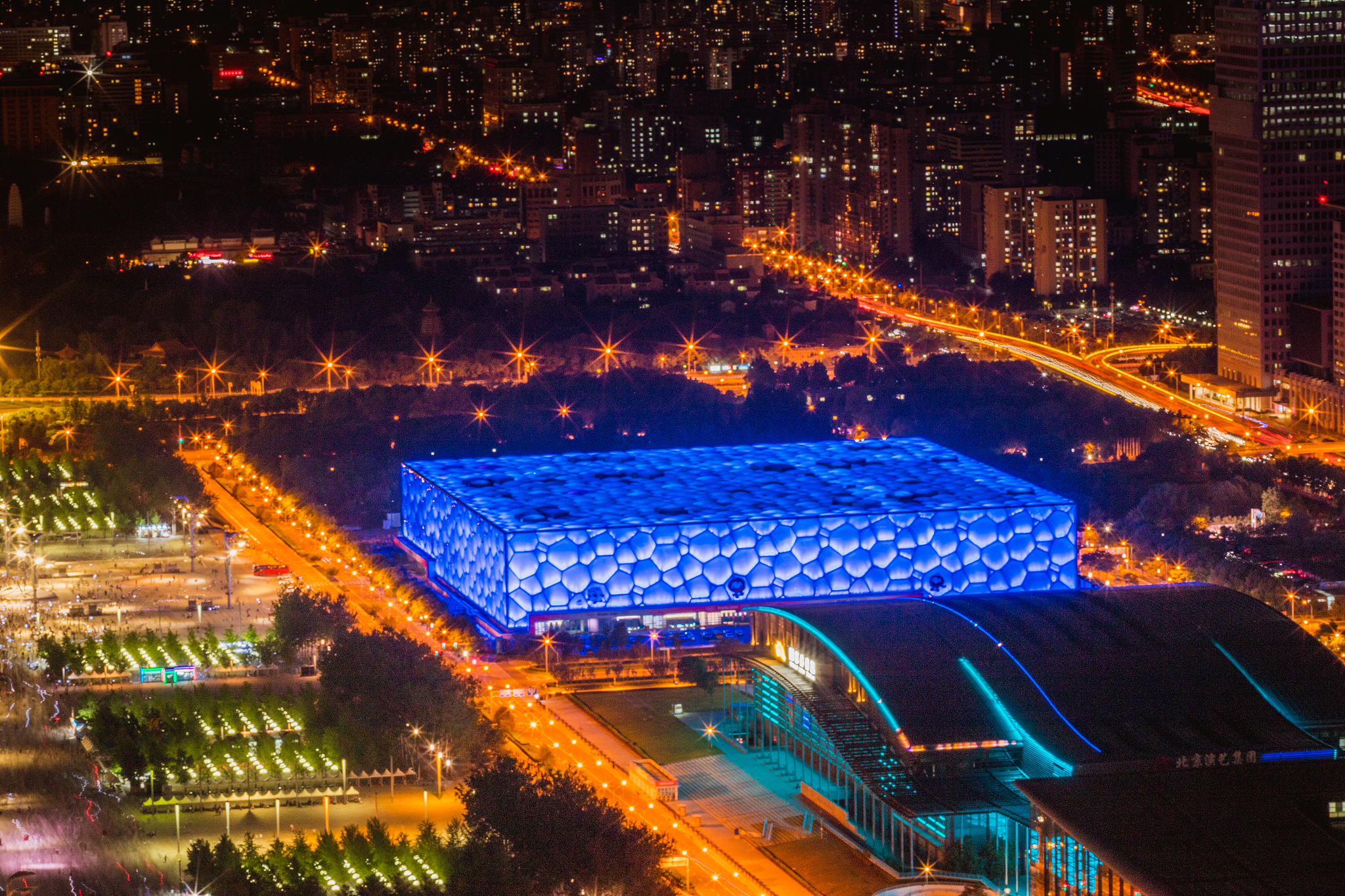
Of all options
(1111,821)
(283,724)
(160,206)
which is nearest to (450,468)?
(283,724)

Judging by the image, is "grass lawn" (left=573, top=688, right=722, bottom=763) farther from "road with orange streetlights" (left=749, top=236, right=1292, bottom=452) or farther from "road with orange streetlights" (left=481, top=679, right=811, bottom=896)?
"road with orange streetlights" (left=749, top=236, right=1292, bottom=452)

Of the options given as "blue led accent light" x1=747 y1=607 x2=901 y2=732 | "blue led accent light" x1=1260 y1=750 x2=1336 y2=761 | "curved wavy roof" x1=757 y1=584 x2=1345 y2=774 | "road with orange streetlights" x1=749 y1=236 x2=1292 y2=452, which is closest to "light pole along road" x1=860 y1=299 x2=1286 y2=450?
"road with orange streetlights" x1=749 y1=236 x2=1292 y2=452

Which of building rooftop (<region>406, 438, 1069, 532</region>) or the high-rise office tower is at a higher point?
the high-rise office tower

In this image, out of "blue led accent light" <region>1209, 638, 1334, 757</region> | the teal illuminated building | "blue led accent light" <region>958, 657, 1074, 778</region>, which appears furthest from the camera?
"blue led accent light" <region>1209, 638, 1334, 757</region>

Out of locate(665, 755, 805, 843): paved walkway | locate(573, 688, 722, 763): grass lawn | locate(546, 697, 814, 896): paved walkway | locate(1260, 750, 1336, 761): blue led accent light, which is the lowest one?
locate(573, 688, 722, 763): grass lawn

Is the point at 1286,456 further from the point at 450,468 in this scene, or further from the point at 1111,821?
the point at 1111,821

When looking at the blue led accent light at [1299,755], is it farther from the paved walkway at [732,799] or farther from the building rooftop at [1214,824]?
the paved walkway at [732,799]
